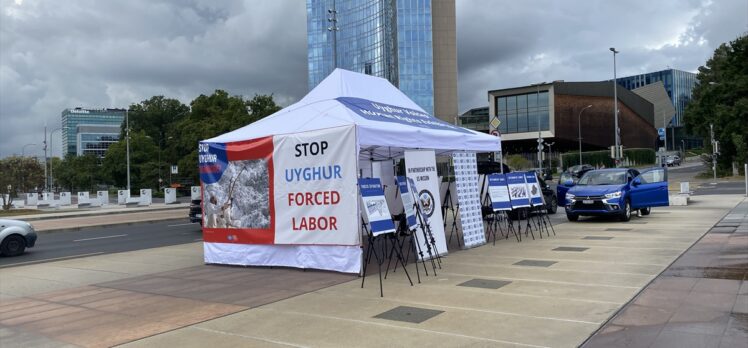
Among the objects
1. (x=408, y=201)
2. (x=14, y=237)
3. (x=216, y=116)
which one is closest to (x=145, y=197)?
(x=216, y=116)

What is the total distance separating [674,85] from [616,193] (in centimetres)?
13869

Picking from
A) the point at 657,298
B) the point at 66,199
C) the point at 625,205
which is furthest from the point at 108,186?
the point at 657,298

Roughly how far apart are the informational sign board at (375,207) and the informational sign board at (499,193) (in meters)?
4.82

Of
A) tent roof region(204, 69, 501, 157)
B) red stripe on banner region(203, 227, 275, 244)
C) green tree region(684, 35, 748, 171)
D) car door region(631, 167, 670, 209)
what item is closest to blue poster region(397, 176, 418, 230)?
tent roof region(204, 69, 501, 157)

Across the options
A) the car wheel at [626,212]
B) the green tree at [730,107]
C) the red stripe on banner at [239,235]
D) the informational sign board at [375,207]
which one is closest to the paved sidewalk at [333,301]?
the red stripe on banner at [239,235]

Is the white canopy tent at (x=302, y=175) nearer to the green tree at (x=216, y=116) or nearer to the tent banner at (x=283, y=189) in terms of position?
the tent banner at (x=283, y=189)

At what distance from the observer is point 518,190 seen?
13352mm

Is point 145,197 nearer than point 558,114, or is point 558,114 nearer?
point 145,197

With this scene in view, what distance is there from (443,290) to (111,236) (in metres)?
15.1

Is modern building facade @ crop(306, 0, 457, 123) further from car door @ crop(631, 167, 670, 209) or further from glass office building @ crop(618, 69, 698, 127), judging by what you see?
car door @ crop(631, 167, 670, 209)

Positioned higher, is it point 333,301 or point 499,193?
point 499,193

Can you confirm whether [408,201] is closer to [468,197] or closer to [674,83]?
A: [468,197]

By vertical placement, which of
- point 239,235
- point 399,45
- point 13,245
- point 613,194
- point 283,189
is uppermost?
point 399,45

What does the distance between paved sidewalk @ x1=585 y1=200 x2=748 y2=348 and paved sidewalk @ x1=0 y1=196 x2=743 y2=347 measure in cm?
23
